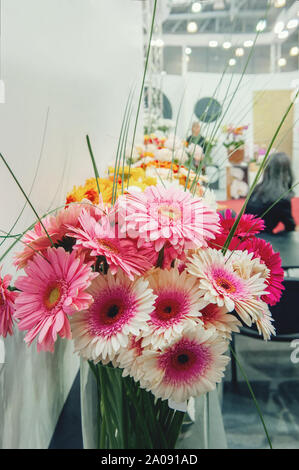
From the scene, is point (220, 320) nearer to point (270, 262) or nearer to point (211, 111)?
point (270, 262)

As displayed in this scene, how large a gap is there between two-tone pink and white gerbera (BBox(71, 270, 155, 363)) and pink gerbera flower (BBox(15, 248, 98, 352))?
0.03 metres

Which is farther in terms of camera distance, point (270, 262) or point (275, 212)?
point (275, 212)

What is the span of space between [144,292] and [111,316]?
49 millimetres

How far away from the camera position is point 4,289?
40 centimetres

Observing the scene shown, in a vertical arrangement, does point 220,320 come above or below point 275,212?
above

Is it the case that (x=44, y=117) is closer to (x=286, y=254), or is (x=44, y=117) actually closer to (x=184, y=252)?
(x=184, y=252)

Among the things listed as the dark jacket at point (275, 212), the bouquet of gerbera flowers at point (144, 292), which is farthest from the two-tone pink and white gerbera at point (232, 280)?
the dark jacket at point (275, 212)

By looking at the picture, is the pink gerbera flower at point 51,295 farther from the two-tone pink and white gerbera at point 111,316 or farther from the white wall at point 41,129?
the white wall at point 41,129

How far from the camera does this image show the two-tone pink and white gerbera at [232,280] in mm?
372

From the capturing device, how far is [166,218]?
0.38 m

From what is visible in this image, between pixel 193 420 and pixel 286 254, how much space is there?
1.85m

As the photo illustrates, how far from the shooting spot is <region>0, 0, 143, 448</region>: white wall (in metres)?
0.54

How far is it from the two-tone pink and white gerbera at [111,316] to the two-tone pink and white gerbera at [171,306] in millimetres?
16

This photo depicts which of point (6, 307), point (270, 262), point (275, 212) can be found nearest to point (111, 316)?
point (6, 307)
